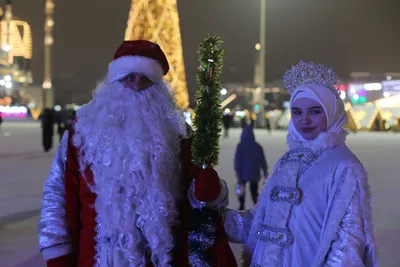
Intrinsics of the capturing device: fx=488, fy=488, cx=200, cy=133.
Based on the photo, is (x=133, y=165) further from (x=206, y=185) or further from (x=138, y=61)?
(x=138, y=61)

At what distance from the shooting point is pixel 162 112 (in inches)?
95.4

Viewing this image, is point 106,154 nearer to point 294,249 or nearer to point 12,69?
point 294,249

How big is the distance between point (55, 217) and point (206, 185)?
705mm

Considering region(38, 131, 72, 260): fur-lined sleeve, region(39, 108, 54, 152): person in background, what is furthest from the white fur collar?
region(39, 108, 54, 152): person in background

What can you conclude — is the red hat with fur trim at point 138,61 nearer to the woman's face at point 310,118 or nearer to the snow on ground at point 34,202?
the woman's face at point 310,118

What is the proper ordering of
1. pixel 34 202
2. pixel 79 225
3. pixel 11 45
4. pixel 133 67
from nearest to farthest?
pixel 79 225
pixel 133 67
pixel 34 202
pixel 11 45

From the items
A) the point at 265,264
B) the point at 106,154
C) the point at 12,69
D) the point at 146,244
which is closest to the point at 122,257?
the point at 146,244

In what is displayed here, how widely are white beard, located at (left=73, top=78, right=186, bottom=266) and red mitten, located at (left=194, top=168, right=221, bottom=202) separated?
0.15 meters

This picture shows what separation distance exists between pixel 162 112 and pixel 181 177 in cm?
34

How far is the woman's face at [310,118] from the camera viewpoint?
6.88ft

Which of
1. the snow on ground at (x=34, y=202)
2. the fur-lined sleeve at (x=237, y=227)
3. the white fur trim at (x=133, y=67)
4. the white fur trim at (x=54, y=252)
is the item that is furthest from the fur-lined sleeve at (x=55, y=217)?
the snow on ground at (x=34, y=202)

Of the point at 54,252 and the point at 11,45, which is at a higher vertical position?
the point at 11,45


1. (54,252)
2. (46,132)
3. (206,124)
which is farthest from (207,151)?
(46,132)

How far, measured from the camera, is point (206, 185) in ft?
7.25
